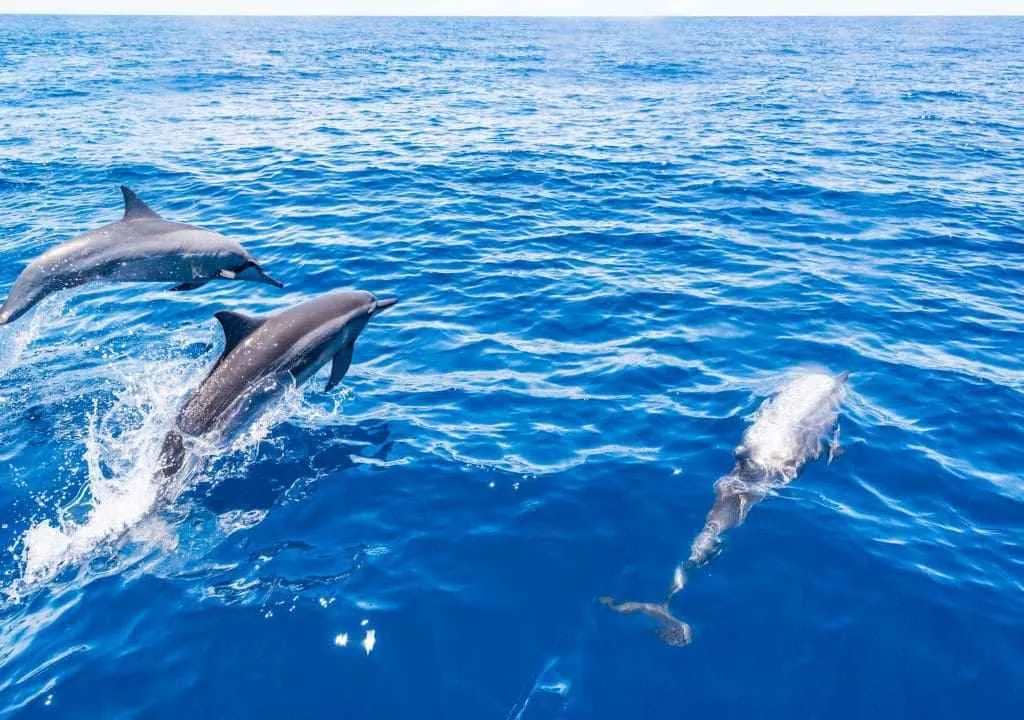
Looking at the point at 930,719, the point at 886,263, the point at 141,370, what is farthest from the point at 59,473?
the point at 886,263

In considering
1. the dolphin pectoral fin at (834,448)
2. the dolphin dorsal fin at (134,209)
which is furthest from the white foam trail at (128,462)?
the dolphin pectoral fin at (834,448)

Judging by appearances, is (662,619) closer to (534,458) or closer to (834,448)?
(534,458)

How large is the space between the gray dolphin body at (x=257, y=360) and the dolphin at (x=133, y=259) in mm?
1831

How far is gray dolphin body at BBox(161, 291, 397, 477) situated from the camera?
9.26m

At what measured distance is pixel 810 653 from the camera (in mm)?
7262

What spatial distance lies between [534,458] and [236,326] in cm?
449

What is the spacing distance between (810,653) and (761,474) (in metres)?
2.85

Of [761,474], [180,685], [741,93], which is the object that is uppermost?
[741,93]

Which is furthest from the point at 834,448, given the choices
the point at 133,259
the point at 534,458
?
the point at 133,259

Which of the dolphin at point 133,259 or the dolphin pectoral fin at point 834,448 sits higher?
the dolphin at point 133,259

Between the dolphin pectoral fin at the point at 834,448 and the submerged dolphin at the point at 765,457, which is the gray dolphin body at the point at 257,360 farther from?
the dolphin pectoral fin at the point at 834,448

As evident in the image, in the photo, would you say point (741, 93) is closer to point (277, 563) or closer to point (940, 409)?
point (940, 409)

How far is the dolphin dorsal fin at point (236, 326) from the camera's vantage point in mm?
9281

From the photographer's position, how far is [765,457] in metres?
9.92
